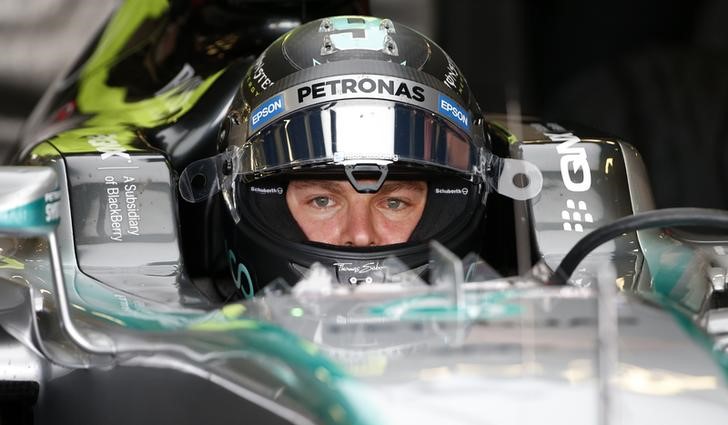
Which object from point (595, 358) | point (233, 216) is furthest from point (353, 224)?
point (595, 358)

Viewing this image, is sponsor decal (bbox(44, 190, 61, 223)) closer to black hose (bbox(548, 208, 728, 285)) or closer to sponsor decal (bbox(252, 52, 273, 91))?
black hose (bbox(548, 208, 728, 285))

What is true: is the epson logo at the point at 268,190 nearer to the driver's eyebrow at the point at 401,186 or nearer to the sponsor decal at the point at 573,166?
Result: the driver's eyebrow at the point at 401,186

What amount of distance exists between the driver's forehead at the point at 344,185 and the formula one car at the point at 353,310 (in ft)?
0.65

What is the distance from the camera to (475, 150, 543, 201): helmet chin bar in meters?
2.87

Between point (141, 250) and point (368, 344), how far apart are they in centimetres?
101

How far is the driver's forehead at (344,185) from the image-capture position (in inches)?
109

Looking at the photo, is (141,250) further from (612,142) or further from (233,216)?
(612,142)

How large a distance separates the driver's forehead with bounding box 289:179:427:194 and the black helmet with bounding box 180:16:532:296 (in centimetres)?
2

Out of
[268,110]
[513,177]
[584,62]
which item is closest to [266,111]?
[268,110]

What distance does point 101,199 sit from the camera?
2844 millimetres

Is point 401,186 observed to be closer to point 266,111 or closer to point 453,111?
point 453,111

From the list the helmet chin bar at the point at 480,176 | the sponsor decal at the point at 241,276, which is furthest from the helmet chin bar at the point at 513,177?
the sponsor decal at the point at 241,276

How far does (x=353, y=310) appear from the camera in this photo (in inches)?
79.4

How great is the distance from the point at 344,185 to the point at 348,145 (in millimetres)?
189
